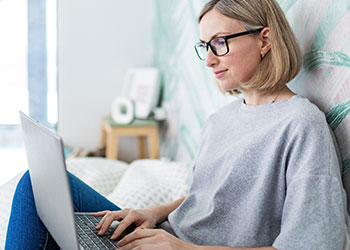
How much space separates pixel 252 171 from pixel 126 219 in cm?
34

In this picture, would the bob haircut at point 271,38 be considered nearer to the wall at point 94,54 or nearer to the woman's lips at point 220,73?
the woman's lips at point 220,73

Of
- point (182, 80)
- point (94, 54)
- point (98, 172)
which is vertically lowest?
point (98, 172)

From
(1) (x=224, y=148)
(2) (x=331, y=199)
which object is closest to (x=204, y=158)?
(1) (x=224, y=148)

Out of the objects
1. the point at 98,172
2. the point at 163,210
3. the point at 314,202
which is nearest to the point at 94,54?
the point at 98,172

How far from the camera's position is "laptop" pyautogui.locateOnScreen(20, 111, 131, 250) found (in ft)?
2.28

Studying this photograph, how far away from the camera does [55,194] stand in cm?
77

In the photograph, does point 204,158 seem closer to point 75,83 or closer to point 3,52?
point 75,83

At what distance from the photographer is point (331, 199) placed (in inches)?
31.6

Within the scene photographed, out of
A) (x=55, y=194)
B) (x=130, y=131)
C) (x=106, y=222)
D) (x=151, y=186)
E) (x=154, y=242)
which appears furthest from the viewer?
(x=130, y=131)

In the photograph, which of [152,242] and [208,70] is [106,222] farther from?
[208,70]

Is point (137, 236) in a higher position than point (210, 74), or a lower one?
lower

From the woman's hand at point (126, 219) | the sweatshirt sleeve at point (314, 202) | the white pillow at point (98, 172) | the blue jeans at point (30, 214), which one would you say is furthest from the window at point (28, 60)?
the sweatshirt sleeve at point (314, 202)

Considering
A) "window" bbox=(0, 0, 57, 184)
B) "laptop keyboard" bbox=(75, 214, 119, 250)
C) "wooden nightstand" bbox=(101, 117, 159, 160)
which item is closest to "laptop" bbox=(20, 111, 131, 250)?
"laptop keyboard" bbox=(75, 214, 119, 250)

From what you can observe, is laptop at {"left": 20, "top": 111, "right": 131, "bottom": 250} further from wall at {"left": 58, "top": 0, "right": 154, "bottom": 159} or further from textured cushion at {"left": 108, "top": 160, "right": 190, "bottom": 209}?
wall at {"left": 58, "top": 0, "right": 154, "bottom": 159}
